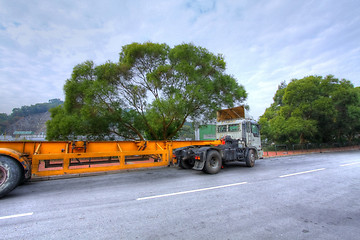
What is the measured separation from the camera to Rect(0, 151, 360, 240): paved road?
3.23 m

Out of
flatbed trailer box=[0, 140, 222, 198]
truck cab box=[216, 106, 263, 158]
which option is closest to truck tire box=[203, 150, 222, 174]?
flatbed trailer box=[0, 140, 222, 198]

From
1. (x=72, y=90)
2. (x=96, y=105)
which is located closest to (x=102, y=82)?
(x=96, y=105)

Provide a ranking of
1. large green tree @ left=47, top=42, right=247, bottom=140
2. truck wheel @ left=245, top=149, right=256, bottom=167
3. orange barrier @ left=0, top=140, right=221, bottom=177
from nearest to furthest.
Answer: orange barrier @ left=0, top=140, right=221, bottom=177 < truck wheel @ left=245, top=149, right=256, bottom=167 < large green tree @ left=47, top=42, right=247, bottom=140

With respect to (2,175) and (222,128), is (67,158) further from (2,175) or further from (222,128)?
(222,128)

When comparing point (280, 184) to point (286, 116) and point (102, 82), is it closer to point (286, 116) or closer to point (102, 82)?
point (102, 82)

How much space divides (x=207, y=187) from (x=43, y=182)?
21.0ft

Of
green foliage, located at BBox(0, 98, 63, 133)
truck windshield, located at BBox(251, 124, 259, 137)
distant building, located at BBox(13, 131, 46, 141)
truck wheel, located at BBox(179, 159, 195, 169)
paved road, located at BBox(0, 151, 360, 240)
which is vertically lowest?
paved road, located at BBox(0, 151, 360, 240)

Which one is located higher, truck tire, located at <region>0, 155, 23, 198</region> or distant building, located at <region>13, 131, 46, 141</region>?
distant building, located at <region>13, 131, 46, 141</region>

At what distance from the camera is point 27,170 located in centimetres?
608

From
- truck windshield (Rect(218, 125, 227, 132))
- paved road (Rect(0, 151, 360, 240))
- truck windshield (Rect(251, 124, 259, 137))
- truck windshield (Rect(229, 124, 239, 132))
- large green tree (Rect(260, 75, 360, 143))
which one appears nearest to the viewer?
paved road (Rect(0, 151, 360, 240))

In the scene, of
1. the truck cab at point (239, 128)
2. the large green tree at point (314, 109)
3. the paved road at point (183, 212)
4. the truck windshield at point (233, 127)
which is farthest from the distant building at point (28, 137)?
the large green tree at point (314, 109)

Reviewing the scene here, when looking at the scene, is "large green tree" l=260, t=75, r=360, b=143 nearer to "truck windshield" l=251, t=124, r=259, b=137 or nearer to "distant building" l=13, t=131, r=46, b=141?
"truck windshield" l=251, t=124, r=259, b=137

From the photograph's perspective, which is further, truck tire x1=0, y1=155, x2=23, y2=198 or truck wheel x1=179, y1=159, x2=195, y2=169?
truck wheel x1=179, y1=159, x2=195, y2=169

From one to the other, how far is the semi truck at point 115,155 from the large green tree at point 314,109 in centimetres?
1492
